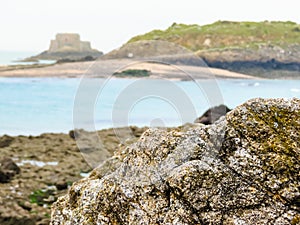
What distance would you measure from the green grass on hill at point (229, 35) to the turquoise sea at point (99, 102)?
28322 millimetres

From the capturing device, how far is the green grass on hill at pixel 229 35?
12356cm

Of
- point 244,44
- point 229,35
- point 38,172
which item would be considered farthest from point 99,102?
point 229,35

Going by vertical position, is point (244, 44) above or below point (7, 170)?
above

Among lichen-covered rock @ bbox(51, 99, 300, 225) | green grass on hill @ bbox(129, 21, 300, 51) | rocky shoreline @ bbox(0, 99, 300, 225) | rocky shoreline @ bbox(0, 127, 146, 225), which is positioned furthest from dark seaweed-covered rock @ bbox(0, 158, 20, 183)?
green grass on hill @ bbox(129, 21, 300, 51)

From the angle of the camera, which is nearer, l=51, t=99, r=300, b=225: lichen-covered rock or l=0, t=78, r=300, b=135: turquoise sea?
l=51, t=99, r=300, b=225: lichen-covered rock

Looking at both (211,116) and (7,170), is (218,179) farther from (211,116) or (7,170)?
(211,116)

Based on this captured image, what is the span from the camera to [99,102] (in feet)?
111

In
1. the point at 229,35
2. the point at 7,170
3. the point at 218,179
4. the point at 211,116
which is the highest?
the point at 229,35

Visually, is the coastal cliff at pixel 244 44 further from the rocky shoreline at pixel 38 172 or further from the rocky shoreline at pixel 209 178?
the rocky shoreline at pixel 209 178

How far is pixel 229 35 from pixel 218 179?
A: 428ft

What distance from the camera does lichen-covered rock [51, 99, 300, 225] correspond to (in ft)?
20.7

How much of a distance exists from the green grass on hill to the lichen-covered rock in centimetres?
11029

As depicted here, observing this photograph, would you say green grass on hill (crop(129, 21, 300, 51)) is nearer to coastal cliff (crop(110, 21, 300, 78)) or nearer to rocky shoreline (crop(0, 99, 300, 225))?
coastal cliff (crop(110, 21, 300, 78))

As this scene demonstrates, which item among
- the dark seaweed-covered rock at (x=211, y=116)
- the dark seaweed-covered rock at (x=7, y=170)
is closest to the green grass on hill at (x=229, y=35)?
the dark seaweed-covered rock at (x=211, y=116)
